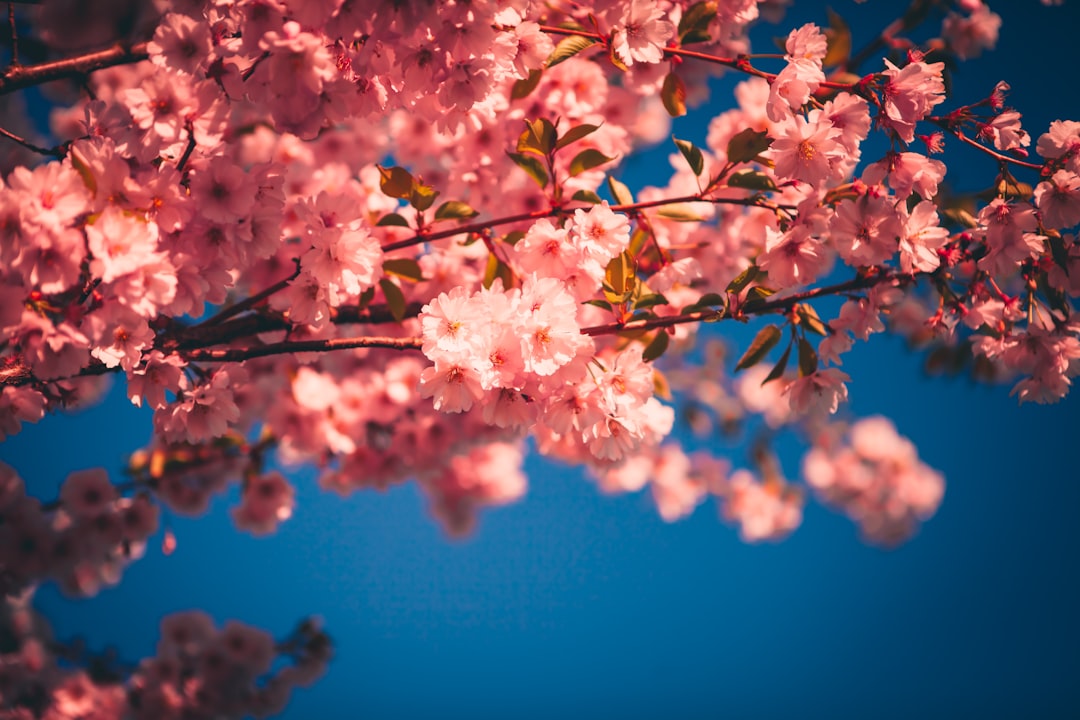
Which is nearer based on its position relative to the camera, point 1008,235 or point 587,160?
point 1008,235

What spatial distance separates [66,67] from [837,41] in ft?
6.65

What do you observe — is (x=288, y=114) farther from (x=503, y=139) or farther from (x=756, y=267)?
Answer: (x=756, y=267)

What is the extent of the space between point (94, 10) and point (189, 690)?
2669mm

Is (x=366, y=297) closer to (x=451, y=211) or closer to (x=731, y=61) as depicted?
(x=451, y=211)

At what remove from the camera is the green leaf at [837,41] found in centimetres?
191

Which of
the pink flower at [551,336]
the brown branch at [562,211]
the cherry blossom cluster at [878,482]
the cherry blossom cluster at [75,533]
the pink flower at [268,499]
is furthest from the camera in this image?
the cherry blossom cluster at [878,482]

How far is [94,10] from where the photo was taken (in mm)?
A: 2121

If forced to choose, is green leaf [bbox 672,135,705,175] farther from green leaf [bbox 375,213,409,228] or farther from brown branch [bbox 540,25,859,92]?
green leaf [bbox 375,213,409,228]

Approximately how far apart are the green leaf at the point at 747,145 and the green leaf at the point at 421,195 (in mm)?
623

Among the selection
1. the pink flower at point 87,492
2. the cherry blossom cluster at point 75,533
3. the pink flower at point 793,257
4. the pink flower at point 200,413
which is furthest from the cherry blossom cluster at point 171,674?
the pink flower at point 793,257

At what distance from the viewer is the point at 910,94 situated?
117 cm

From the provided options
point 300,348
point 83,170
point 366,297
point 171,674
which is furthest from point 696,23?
point 171,674

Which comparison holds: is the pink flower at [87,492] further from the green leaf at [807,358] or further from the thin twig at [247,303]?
the green leaf at [807,358]

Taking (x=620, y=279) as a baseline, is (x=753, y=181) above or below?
above
